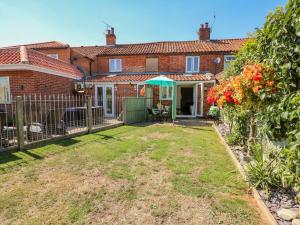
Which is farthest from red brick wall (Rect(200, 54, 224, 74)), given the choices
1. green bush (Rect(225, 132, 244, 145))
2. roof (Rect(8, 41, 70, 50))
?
roof (Rect(8, 41, 70, 50))

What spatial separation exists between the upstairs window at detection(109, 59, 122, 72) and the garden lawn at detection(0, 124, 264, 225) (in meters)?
15.8

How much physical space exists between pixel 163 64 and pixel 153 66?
3.62 ft

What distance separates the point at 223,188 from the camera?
157 inches

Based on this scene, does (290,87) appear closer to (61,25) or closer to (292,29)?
(292,29)

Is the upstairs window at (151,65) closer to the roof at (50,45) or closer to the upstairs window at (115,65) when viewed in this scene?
the upstairs window at (115,65)

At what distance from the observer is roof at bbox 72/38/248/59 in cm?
1955

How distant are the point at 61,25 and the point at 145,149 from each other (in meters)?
11.2

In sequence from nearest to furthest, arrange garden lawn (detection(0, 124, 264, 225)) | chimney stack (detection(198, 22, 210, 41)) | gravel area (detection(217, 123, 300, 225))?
1. gravel area (detection(217, 123, 300, 225))
2. garden lawn (detection(0, 124, 264, 225))
3. chimney stack (detection(198, 22, 210, 41))

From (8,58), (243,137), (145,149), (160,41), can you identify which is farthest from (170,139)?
(160,41)

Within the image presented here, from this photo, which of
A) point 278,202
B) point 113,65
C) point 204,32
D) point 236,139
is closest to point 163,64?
point 113,65

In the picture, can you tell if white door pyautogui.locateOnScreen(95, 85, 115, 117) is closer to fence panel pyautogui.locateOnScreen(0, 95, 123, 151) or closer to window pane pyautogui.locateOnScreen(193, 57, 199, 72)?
fence panel pyautogui.locateOnScreen(0, 95, 123, 151)

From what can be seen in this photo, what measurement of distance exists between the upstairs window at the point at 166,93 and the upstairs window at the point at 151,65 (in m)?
3.49

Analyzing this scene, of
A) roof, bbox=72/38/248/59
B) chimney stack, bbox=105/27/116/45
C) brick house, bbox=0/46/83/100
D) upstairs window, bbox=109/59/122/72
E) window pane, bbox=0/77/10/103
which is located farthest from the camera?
chimney stack, bbox=105/27/116/45

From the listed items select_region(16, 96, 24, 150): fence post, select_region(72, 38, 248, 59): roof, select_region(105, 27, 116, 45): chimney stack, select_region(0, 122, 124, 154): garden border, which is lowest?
select_region(0, 122, 124, 154): garden border
